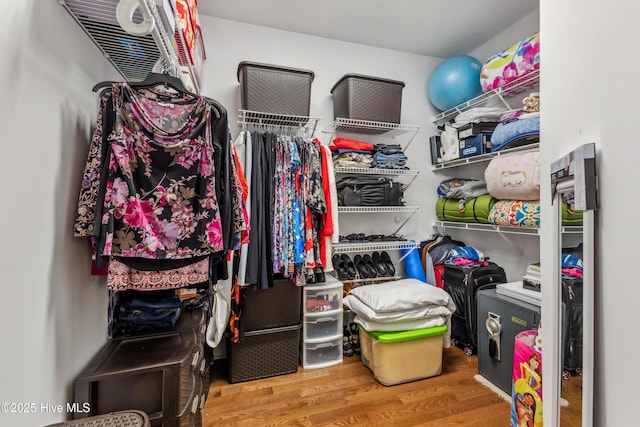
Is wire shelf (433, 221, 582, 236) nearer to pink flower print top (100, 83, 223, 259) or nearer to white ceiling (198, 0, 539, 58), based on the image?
white ceiling (198, 0, 539, 58)

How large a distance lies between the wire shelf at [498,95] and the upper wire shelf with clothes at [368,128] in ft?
1.04

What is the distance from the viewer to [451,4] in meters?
2.24

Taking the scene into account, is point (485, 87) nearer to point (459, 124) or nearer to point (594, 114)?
point (459, 124)

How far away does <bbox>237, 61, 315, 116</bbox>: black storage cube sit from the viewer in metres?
2.10

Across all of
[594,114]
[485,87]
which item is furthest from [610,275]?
[485,87]

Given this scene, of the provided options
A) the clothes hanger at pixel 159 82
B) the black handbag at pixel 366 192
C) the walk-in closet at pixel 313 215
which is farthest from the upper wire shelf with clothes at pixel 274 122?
the clothes hanger at pixel 159 82

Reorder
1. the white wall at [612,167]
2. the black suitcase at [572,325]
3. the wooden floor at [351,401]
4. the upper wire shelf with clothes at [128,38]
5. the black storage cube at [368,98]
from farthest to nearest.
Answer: the black storage cube at [368,98], the wooden floor at [351,401], the upper wire shelf with clothes at [128,38], the black suitcase at [572,325], the white wall at [612,167]

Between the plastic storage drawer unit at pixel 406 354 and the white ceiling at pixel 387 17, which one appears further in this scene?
the white ceiling at pixel 387 17

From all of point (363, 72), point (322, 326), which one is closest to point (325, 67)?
point (363, 72)

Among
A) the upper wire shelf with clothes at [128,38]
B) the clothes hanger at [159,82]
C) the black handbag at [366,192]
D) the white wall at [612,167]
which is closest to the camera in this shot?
the white wall at [612,167]

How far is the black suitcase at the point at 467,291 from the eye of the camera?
2242 mm

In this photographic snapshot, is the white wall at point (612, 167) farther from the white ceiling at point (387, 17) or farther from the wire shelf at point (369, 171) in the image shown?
the white ceiling at point (387, 17)

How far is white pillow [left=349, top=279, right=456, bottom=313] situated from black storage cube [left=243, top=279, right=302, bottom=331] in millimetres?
455

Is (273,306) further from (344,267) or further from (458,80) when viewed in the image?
(458,80)
